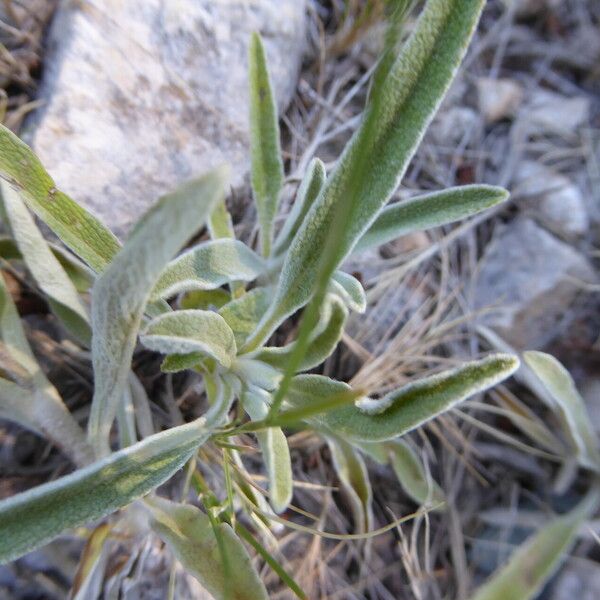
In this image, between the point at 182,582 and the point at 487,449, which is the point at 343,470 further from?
the point at 487,449

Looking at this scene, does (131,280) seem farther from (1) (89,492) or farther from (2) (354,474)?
(2) (354,474)

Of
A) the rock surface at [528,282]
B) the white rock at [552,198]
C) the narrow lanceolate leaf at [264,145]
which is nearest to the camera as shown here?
the narrow lanceolate leaf at [264,145]

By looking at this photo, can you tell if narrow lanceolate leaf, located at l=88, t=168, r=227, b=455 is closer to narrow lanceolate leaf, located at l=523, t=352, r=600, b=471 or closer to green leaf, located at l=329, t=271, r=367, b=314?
green leaf, located at l=329, t=271, r=367, b=314

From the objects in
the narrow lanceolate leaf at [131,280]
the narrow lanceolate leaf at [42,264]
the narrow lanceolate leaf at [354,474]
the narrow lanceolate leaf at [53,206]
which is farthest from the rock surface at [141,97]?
the narrow lanceolate leaf at [354,474]

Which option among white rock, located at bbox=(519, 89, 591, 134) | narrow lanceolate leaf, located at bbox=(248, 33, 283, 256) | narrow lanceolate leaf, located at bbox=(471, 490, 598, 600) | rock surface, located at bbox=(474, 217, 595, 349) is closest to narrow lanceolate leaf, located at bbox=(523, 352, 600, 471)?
rock surface, located at bbox=(474, 217, 595, 349)

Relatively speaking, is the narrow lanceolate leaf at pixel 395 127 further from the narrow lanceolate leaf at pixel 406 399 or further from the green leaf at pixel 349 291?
the narrow lanceolate leaf at pixel 406 399

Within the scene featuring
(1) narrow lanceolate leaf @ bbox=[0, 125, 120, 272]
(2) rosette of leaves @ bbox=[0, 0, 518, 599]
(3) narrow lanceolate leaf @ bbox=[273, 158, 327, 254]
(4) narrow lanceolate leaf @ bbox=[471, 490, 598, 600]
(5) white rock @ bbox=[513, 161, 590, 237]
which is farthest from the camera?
(5) white rock @ bbox=[513, 161, 590, 237]

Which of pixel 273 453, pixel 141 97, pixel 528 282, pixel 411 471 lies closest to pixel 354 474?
pixel 411 471
